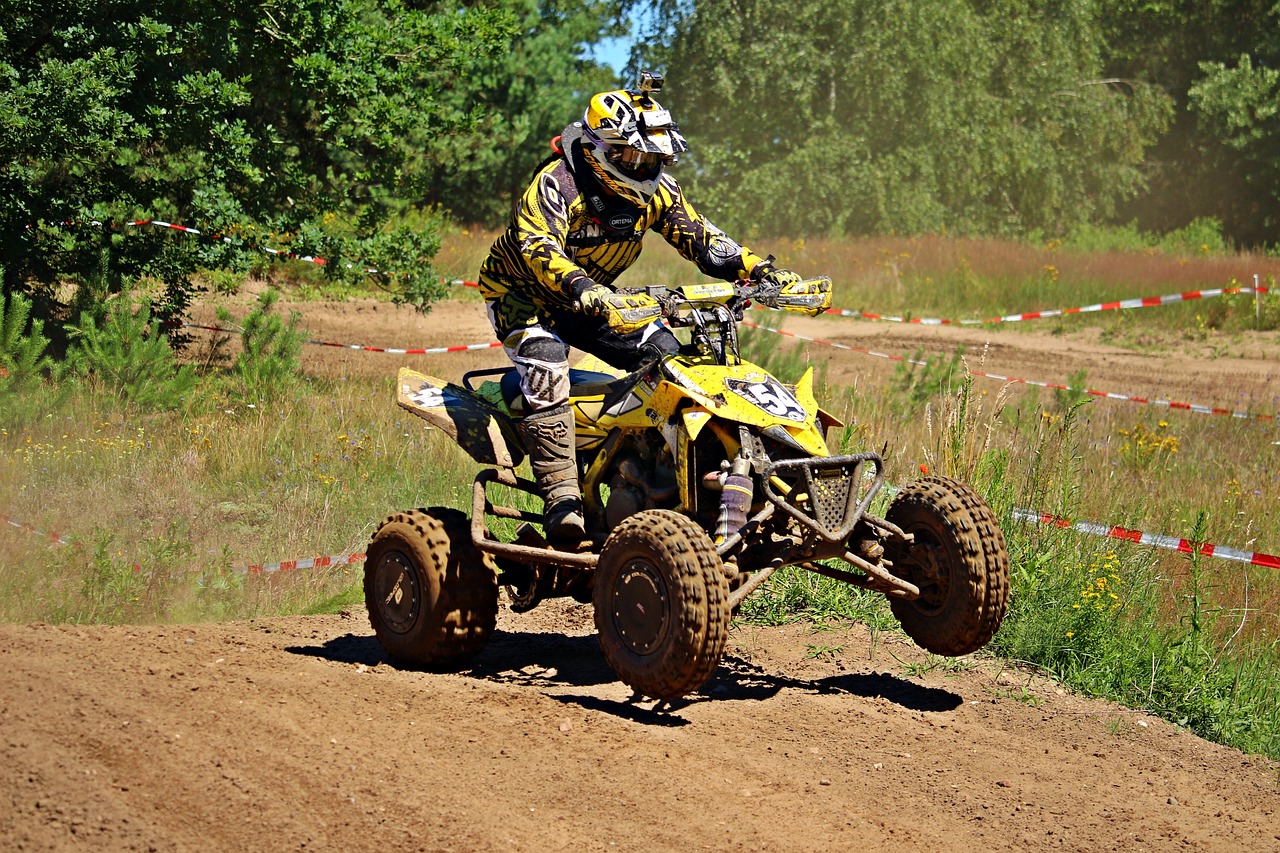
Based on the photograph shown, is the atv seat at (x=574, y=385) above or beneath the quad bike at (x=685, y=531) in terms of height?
above

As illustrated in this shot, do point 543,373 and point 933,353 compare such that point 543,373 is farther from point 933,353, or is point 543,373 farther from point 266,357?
point 933,353

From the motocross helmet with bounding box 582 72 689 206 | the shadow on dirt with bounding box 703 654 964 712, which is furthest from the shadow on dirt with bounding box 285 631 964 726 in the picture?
the motocross helmet with bounding box 582 72 689 206

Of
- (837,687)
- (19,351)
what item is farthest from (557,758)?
(19,351)

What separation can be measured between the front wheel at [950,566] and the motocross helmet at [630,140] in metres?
1.92

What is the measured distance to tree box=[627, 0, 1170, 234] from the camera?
108 feet

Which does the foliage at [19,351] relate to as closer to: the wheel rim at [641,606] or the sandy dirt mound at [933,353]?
the sandy dirt mound at [933,353]

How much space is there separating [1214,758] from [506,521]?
173 inches

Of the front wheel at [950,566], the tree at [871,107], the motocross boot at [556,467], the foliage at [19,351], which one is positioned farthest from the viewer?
the tree at [871,107]

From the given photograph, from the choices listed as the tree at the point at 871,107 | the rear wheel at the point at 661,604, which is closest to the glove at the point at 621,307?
the rear wheel at the point at 661,604

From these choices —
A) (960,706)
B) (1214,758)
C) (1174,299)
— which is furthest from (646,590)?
(1174,299)

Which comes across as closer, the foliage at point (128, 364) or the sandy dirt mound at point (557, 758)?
the sandy dirt mound at point (557, 758)

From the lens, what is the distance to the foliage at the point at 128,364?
1076 centimetres

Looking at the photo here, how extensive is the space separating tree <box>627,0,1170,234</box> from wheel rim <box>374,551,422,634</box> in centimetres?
2655

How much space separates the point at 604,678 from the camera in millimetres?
6758
